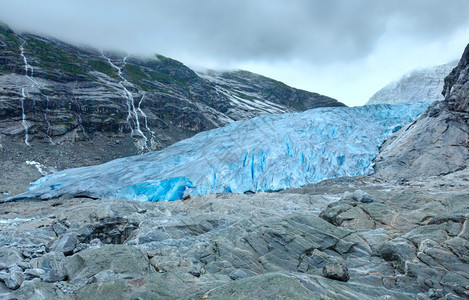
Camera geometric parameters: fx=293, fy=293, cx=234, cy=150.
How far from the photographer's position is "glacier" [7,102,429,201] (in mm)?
27547

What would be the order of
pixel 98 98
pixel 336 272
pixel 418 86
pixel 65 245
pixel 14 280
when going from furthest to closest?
pixel 418 86 → pixel 98 98 → pixel 65 245 → pixel 336 272 → pixel 14 280

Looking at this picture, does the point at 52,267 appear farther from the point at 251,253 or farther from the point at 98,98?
the point at 98,98

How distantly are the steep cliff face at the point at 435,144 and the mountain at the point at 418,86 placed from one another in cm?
3630

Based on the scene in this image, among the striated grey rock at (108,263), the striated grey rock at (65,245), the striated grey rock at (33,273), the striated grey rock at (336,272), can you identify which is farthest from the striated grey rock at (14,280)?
the striated grey rock at (336,272)

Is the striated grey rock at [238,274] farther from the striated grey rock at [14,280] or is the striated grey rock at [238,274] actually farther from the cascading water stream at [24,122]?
the cascading water stream at [24,122]

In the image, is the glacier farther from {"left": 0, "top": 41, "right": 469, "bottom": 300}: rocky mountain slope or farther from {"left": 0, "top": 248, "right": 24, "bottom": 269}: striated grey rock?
{"left": 0, "top": 248, "right": 24, "bottom": 269}: striated grey rock

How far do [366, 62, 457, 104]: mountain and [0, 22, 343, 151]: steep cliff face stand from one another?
2983 centimetres

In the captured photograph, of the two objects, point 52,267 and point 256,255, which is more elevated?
point 256,255

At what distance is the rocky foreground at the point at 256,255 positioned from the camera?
682 cm

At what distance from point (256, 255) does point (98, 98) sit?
55832 millimetres

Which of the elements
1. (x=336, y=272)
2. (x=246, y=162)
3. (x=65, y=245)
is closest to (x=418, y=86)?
(x=246, y=162)

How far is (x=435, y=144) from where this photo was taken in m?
27.3

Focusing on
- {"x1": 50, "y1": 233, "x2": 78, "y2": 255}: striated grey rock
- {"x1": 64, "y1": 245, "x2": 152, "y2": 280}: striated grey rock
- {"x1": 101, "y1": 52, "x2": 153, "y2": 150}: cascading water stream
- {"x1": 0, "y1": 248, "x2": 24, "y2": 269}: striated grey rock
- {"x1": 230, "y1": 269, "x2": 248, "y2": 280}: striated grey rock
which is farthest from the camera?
{"x1": 101, "y1": 52, "x2": 153, "y2": 150}: cascading water stream

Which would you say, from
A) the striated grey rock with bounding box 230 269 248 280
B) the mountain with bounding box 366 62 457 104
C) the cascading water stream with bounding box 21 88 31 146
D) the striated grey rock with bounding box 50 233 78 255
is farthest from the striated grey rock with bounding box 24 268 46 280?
the mountain with bounding box 366 62 457 104
